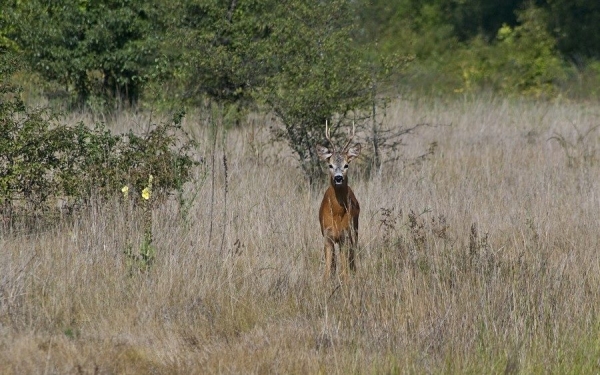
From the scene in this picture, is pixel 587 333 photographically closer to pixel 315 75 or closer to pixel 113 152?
Answer: pixel 113 152

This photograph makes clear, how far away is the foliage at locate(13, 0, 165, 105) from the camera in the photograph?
16.2 m

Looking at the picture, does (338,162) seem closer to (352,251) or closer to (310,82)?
(352,251)

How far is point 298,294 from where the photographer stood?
755 centimetres

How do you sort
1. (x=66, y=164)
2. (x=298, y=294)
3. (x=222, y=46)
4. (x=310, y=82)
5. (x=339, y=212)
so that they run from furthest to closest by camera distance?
(x=222, y=46)
(x=310, y=82)
(x=66, y=164)
(x=339, y=212)
(x=298, y=294)

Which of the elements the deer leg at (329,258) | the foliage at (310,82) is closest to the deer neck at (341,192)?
the deer leg at (329,258)

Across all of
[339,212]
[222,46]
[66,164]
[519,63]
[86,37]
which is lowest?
[339,212]

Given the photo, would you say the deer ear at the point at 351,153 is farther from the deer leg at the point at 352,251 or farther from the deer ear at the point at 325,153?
the deer leg at the point at 352,251

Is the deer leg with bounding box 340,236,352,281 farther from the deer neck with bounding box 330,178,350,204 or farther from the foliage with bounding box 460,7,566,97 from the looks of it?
the foliage with bounding box 460,7,566,97

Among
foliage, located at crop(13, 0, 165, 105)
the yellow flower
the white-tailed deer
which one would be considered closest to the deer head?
the white-tailed deer

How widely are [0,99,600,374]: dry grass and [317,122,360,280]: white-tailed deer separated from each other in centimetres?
16

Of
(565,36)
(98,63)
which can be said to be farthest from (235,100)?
(565,36)

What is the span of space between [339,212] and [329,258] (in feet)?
1.64

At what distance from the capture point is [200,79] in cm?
1488

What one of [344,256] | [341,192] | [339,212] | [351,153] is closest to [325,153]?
[351,153]
